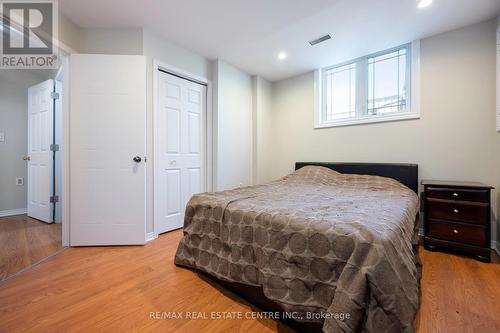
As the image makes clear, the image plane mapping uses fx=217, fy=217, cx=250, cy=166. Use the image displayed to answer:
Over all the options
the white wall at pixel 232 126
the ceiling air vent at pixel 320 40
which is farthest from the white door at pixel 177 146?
the ceiling air vent at pixel 320 40

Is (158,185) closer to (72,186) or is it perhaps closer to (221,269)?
(72,186)

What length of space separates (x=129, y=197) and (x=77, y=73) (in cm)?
139

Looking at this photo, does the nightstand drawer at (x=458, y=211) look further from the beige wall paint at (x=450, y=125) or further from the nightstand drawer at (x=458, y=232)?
the beige wall paint at (x=450, y=125)

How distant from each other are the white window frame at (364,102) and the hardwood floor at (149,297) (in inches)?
65.7

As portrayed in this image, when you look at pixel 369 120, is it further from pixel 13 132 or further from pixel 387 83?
pixel 13 132

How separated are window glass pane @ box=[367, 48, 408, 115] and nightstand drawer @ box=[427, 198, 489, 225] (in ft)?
4.22

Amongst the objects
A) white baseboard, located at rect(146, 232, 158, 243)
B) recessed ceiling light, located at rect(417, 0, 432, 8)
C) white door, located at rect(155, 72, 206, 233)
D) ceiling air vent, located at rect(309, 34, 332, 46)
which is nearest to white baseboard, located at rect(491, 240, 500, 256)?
recessed ceiling light, located at rect(417, 0, 432, 8)

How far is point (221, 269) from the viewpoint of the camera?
1.49 meters

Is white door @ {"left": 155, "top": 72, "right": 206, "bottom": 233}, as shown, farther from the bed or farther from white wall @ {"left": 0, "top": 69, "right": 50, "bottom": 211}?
white wall @ {"left": 0, "top": 69, "right": 50, "bottom": 211}

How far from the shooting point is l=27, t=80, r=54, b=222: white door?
3.09 m

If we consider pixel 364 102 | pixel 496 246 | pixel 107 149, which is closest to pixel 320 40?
pixel 364 102

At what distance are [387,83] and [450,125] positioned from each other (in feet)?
3.04

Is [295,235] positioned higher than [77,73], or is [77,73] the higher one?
[77,73]

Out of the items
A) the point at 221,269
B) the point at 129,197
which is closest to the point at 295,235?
the point at 221,269
